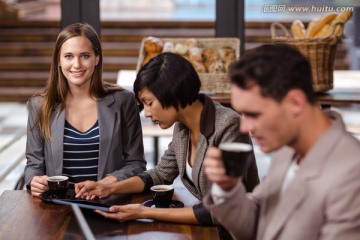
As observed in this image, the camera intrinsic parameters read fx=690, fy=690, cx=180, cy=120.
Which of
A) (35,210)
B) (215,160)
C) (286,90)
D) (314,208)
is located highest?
(286,90)

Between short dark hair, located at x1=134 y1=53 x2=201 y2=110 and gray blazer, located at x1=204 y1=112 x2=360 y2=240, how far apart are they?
727 millimetres

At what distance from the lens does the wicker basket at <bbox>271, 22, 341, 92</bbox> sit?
4062 mm

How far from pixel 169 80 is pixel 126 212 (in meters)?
0.53

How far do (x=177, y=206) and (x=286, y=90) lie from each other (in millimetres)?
951

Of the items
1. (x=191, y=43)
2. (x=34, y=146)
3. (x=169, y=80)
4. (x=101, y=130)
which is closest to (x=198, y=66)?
(x=191, y=43)

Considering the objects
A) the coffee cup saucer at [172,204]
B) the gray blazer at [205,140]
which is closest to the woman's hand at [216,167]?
the coffee cup saucer at [172,204]

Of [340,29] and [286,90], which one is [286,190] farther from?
[340,29]

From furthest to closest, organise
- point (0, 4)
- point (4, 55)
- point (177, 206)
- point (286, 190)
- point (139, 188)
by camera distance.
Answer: point (4, 55), point (0, 4), point (139, 188), point (177, 206), point (286, 190)

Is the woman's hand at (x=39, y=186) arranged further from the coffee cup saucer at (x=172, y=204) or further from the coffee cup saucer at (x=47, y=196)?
the coffee cup saucer at (x=172, y=204)

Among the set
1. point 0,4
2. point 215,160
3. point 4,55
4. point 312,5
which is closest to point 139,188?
point 215,160

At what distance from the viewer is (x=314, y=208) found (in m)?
1.75

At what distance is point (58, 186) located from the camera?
100 inches

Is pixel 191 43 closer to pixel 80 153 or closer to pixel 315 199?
pixel 80 153

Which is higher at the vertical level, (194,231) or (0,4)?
(0,4)
